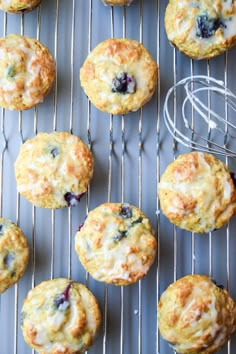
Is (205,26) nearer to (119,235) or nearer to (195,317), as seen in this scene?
(119,235)

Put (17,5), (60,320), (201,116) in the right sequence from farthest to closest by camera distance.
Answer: (201,116)
(17,5)
(60,320)

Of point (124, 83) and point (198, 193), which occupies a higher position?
point (124, 83)

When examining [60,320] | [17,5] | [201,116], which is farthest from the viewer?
[201,116]

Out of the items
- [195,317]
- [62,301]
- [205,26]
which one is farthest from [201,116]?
[62,301]

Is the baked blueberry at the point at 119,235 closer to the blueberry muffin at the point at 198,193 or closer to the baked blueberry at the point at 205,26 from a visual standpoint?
the blueberry muffin at the point at 198,193

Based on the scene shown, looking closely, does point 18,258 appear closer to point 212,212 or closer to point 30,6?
point 212,212

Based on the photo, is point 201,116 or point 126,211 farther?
point 201,116
